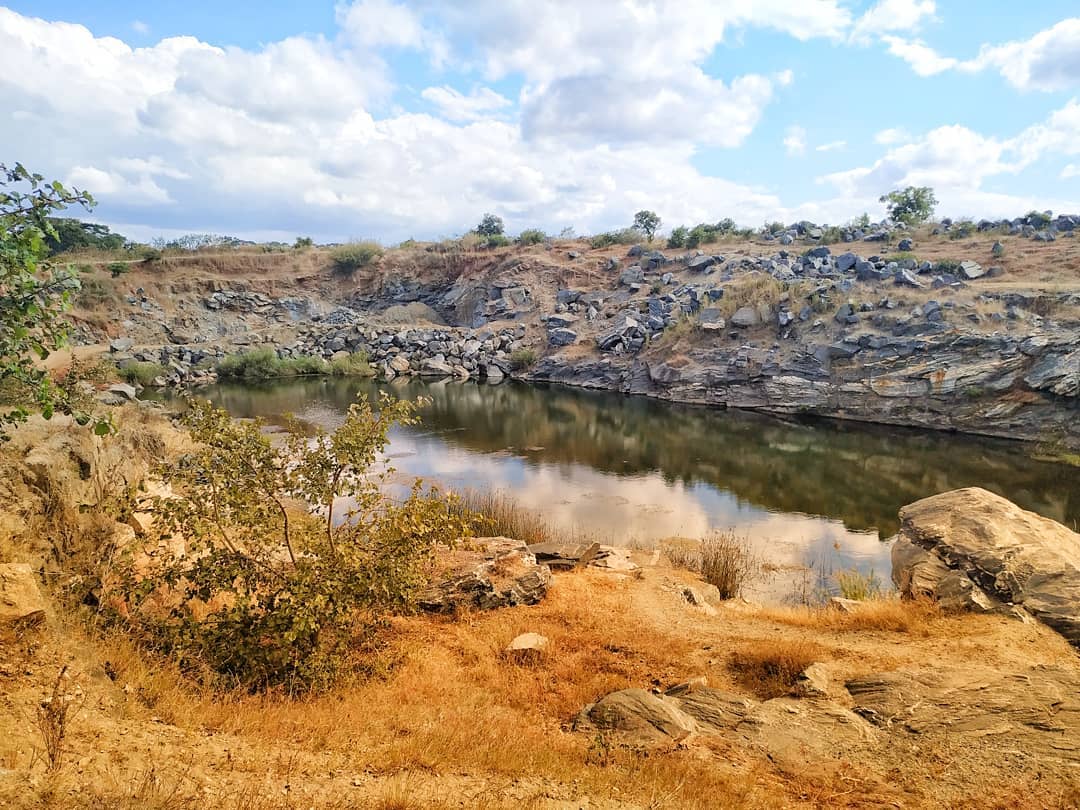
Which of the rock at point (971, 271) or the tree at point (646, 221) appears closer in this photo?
the rock at point (971, 271)

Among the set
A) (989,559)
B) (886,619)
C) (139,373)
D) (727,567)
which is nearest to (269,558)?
(886,619)

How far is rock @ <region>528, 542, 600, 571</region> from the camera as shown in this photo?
39.0 ft

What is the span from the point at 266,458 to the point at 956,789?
267 inches

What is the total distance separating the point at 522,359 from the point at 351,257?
23.7m

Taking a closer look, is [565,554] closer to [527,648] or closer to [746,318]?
[527,648]

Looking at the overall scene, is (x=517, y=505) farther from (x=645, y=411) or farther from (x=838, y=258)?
(x=838, y=258)

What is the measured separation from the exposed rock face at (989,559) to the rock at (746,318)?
26.5m

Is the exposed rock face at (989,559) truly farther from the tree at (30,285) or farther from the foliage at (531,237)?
the foliage at (531,237)

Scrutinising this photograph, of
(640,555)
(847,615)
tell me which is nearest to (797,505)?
(640,555)

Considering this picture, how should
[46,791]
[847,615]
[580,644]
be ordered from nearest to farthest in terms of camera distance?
[46,791]
[580,644]
[847,615]

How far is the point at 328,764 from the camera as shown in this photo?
15.1 feet

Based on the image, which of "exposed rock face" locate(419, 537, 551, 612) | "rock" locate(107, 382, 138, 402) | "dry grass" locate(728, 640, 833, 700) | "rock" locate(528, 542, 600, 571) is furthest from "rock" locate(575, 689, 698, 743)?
"rock" locate(107, 382, 138, 402)

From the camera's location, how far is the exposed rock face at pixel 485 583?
366 inches

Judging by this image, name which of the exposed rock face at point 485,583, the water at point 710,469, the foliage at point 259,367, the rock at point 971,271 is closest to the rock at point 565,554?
the exposed rock face at point 485,583
